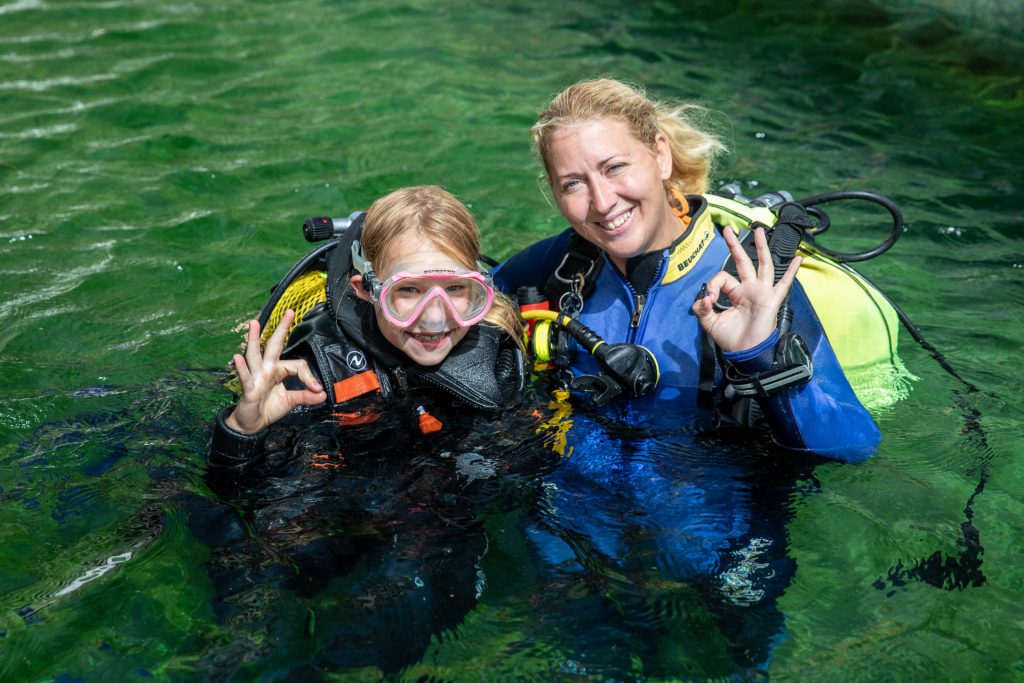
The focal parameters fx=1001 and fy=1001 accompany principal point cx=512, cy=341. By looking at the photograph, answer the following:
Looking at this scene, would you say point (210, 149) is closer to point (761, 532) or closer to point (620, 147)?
point (620, 147)

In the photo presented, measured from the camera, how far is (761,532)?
3.17 meters

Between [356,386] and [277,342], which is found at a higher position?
[277,342]

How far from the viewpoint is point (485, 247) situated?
5605 millimetres

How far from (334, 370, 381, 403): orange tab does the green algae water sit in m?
0.55

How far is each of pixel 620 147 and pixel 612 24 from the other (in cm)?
625

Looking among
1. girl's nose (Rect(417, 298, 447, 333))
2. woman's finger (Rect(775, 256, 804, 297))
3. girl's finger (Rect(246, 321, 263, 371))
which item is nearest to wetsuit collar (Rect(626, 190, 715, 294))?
woman's finger (Rect(775, 256, 804, 297))

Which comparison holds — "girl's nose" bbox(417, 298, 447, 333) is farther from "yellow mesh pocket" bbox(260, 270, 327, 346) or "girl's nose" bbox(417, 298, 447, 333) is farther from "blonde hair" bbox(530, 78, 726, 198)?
Result: "blonde hair" bbox(530, 78, 726, 198)

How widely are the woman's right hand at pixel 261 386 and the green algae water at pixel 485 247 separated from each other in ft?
1.17

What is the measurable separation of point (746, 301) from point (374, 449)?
135 centimetres

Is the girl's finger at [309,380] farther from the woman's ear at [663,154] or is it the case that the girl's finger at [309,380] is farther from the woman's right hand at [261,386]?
the woman's ear at [663,154]

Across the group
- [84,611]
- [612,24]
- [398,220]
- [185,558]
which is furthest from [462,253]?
[612,24]

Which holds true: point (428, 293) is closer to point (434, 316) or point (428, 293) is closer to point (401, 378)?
point (434, 316)

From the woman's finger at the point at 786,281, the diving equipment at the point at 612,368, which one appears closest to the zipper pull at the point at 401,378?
the diving equipment at the point at 612,368

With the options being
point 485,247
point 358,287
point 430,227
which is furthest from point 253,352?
point 485,247
